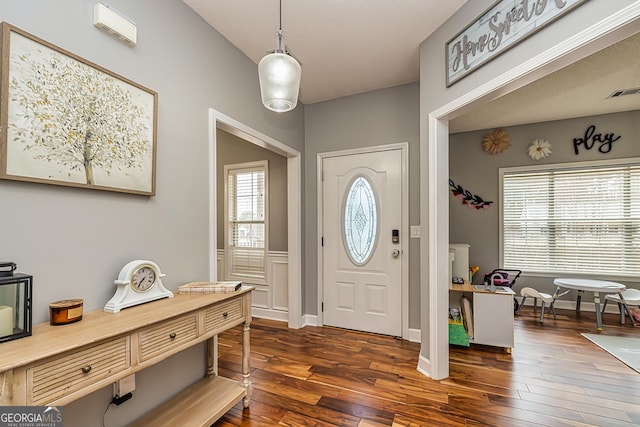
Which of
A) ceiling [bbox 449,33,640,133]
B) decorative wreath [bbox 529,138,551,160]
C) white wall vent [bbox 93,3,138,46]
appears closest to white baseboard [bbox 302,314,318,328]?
white wall vent [bbox 93,3,138,46]

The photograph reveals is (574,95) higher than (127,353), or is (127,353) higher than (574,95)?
(574,95)

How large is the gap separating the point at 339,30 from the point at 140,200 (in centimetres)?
194

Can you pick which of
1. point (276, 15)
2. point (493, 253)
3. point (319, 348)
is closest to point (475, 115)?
point (493, 253)

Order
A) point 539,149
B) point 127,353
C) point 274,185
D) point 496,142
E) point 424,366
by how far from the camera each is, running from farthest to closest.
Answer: point 496,142
point 539,149
point 274,185
point 424,366
point 127,353

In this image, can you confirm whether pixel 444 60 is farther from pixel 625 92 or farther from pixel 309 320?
pixel 309 320

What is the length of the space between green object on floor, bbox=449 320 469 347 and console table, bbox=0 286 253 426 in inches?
78.8

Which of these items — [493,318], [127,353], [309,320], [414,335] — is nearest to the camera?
[127,353]

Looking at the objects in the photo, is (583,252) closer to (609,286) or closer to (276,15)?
(609,286)

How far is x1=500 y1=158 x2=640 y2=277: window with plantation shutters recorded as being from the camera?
12.5 ft

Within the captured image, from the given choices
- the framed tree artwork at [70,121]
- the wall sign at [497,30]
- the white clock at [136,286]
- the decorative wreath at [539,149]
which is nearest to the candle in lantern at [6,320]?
the white clock at [136,286]

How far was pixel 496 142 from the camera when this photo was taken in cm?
434

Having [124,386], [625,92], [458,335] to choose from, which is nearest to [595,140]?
[625,92]

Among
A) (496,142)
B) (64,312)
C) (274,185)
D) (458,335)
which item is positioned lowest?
(458,335)

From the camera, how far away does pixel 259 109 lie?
2.74 meters
